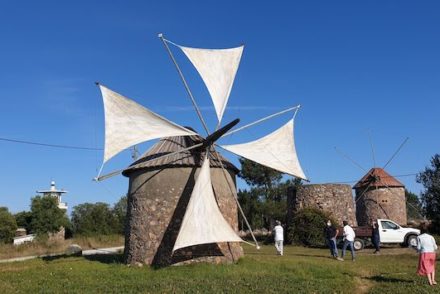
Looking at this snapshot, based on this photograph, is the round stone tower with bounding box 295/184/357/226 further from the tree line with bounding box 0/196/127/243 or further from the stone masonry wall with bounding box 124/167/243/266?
the tree line with bounding box 0/196/127/243

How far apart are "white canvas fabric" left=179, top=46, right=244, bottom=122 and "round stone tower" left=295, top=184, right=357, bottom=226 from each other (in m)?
15.8

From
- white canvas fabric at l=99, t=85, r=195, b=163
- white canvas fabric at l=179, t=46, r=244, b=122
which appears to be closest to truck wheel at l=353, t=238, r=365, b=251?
white canvas fabric at l=179, t=46, r=244, b=122

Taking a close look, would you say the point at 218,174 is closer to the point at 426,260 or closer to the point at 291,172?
the point at 291,172

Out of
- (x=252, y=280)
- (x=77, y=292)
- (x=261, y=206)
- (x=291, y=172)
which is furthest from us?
(x=261, y=206)

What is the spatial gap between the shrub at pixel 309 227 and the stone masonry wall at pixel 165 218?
44.5 feet

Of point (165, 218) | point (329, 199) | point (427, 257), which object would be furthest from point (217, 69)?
point (329, 199)

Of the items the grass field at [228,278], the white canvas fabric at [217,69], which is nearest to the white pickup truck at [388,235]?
the grass field at [228,278]

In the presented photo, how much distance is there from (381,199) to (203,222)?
26277mm

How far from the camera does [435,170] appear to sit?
3916cm

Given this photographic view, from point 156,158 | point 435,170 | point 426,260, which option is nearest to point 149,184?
point 156,158

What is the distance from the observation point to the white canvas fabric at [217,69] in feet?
61.9

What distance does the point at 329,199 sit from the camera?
108ft

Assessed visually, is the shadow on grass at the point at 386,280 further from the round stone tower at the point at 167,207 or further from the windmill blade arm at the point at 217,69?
the windmill blade arm at the point at 217,69

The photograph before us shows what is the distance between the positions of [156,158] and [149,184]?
1074 millimetres
